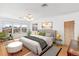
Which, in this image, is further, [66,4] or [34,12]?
[34,12]

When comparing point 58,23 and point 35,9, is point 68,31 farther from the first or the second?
point 35,9

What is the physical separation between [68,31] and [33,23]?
2.13 feet

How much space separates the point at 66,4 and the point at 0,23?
43.1 inches

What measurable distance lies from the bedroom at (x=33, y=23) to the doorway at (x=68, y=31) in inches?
2.0

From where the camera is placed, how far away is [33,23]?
1.44 meters

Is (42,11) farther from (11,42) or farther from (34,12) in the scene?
(11,42)

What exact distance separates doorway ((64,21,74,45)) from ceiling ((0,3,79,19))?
21 centimetres

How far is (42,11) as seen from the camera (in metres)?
1.37

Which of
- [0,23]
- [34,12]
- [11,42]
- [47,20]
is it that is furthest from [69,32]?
[0,23]

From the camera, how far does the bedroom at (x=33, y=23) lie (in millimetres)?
1268

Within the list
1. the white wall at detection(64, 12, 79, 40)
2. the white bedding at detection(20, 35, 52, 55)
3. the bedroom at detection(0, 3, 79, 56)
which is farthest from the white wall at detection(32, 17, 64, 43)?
the white bedding at detection(20, 35, 52, 55)

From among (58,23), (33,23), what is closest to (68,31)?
(58,23)

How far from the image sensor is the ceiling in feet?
4.09

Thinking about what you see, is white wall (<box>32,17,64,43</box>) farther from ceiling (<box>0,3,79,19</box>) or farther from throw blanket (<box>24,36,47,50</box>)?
throw blanket (<box>24,36,47,50</box>)
